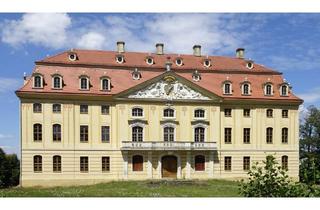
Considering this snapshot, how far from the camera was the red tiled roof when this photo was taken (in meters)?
39.8

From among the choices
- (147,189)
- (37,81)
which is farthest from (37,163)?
(147,189)

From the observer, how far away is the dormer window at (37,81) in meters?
38.4

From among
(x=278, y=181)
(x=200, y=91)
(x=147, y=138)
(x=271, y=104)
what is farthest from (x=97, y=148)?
(x=278, y=181)

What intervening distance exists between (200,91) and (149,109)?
4.85m

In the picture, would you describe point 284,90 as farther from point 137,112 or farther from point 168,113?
point 137,112

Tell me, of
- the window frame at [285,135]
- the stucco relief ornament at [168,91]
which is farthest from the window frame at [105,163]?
the window frame at [285,135]

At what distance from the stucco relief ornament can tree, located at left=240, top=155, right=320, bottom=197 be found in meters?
27.5

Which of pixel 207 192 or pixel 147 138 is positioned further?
pixel 147 138

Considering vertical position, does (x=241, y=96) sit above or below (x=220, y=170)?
above

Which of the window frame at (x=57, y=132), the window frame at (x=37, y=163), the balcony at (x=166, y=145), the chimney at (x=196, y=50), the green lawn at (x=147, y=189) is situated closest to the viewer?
the green lawn at (x=147, y=189)

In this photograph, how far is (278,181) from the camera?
12648 millimetres

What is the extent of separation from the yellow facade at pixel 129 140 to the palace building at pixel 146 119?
85 millimetres

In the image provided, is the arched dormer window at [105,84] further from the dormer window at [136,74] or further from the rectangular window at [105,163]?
the rectangular window at [105,163]

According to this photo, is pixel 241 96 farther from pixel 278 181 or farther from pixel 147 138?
pixel 278 181
